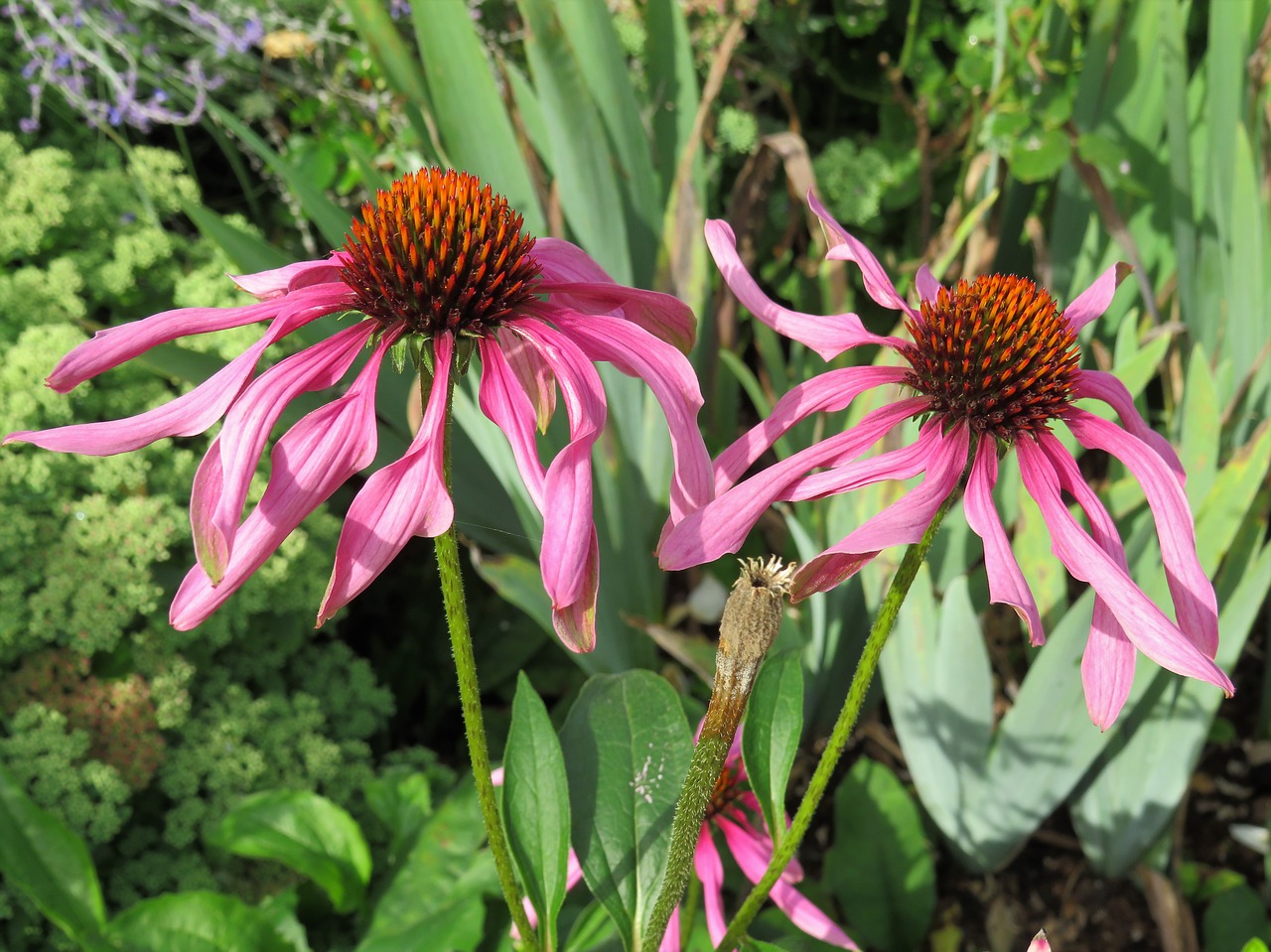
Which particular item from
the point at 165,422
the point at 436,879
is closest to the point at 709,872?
the point at 436,879

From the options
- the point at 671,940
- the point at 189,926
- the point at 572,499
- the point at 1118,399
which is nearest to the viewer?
the point at 572,499

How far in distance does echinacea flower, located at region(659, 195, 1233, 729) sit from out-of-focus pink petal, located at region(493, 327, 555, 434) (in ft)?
0.38

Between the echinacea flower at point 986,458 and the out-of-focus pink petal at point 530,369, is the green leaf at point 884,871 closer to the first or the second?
the echinacea flower at point 986,458

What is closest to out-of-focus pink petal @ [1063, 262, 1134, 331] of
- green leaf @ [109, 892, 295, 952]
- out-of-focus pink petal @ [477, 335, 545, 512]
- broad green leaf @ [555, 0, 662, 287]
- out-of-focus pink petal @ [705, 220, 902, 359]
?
out-of-focus pink petal @ [705, 220, 902, 359]

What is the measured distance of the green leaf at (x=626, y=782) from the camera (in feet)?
2.29

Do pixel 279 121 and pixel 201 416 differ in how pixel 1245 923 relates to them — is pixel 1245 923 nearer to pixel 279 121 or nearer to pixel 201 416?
pixel 201 416

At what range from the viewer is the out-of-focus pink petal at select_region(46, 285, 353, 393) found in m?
→ 0.52

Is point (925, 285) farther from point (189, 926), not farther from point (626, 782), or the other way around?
point (189, 926)

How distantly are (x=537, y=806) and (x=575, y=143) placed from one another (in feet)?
2.59

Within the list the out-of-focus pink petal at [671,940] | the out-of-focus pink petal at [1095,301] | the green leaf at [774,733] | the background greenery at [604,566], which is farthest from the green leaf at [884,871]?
the out-of-focus pink petal at [1095,301]

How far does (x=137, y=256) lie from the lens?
Answer: 1.37 metres

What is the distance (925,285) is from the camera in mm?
735

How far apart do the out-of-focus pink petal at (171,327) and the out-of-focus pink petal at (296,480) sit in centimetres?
6

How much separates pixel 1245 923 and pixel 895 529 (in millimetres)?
1067
